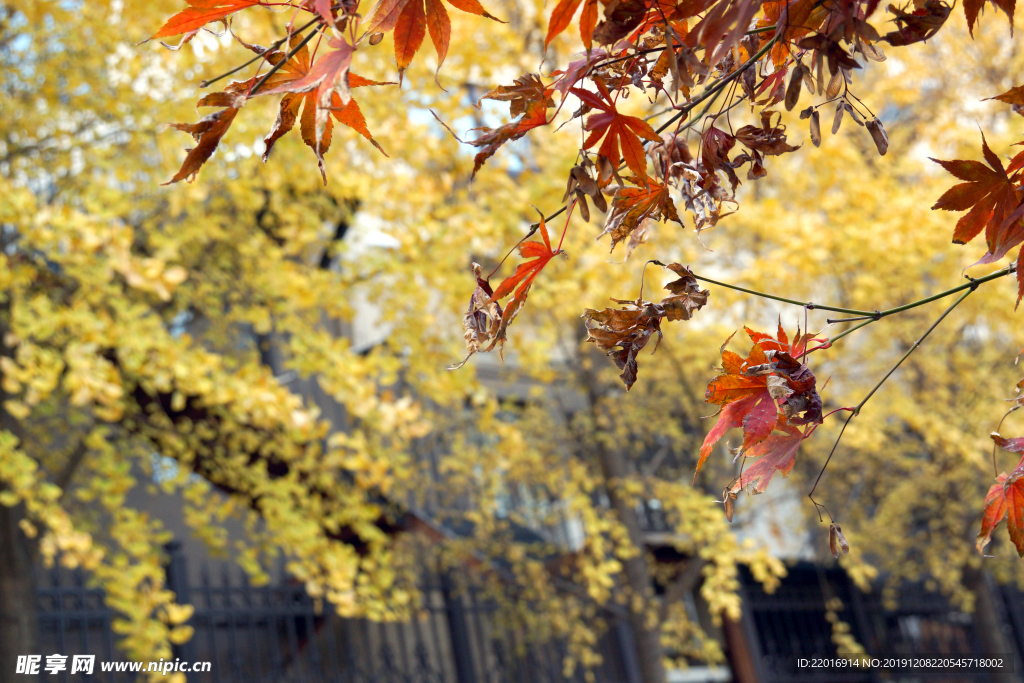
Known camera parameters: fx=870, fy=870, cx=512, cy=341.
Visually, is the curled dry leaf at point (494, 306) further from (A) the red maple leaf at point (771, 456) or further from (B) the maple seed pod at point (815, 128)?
(B) the maple seed pod at point (815, 128)

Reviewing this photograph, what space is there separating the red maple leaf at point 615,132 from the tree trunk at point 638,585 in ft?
21.3

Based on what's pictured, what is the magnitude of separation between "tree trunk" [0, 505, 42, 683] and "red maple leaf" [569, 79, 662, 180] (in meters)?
5.05

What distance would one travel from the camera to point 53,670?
4953mm

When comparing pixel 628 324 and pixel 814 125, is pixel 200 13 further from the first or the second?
pixel 814 125

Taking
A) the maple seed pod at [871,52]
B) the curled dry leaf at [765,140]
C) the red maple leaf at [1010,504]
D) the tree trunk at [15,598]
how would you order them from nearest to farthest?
the maple seed pod at [871,52]
the red maple leaf at [1010,504]
the curled dry leaf at [765,140]
the tree trunk at [15,598]

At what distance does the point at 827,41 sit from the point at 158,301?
6654 mm

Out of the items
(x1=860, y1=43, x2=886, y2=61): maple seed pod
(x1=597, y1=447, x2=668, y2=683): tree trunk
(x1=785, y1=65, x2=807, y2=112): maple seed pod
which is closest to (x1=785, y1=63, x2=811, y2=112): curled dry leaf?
(x1=785, y1=65, x2=807, y2=112): maple seed pod

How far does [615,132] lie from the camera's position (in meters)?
1.32

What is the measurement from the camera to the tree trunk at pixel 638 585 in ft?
23.9

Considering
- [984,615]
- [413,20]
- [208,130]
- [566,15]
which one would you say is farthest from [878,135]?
[984,615]

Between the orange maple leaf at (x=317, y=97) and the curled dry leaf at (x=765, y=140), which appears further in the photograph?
the curled dry leaf at (x=765, y=140)

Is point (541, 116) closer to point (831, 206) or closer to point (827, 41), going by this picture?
point (827, 41)

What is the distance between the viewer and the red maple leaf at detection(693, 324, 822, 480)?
1273 millimetres

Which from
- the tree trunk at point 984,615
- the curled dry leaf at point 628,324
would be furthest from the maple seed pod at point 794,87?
the tree trunk at point 984,615
